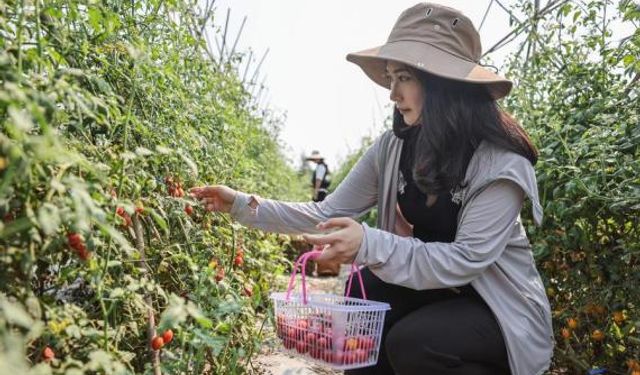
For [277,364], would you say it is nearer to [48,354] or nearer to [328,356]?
[328,356]

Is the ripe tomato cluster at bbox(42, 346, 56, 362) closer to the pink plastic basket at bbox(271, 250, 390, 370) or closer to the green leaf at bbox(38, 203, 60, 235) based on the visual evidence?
the green leaf at bbox(38, 203, 60, 235)

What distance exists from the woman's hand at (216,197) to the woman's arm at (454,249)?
0.52 m

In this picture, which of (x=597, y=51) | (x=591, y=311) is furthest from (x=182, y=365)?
(x=597, y=51)

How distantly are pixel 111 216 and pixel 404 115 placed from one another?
1020mm

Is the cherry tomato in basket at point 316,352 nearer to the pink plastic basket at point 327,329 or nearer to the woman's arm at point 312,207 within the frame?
the pink plastic basket at point 327,329

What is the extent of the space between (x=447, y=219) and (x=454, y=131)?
26 cm

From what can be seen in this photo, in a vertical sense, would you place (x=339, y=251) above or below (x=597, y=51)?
below

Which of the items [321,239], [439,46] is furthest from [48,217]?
[439,46]

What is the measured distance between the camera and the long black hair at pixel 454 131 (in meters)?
1.78

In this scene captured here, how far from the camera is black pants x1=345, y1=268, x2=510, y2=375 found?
1.65m

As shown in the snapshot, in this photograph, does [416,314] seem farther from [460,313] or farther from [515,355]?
[515,355]

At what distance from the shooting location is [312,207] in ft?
6.87

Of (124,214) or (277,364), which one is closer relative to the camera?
(124,214)

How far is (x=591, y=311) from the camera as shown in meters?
2.05
